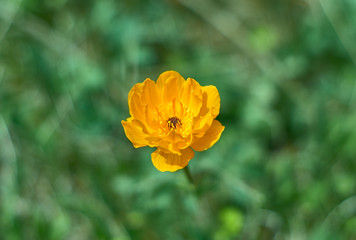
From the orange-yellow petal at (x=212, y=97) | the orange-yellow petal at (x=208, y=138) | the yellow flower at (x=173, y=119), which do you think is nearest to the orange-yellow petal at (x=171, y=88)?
the yellow flower at (x=173, y=119)

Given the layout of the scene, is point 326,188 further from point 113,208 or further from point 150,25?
point 150,25

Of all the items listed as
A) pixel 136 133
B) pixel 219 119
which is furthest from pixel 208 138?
pixel 219 119

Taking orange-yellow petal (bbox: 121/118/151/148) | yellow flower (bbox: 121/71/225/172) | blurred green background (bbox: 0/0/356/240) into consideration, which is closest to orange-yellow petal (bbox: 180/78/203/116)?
yellow flower (bbox: 121/71/225/172)

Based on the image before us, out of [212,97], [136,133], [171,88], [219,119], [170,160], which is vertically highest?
Answer: [219,119]

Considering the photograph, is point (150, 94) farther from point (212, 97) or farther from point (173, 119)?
point (212, 97)

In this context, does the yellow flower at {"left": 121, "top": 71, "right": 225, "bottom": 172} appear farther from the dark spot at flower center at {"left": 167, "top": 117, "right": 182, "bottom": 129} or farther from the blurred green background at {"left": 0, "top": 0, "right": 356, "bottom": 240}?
the blurred green background at {"left": 0, "top": 0, "right": 356, "bottom": 240}

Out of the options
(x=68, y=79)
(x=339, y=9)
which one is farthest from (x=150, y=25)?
(x=339, y=9)
